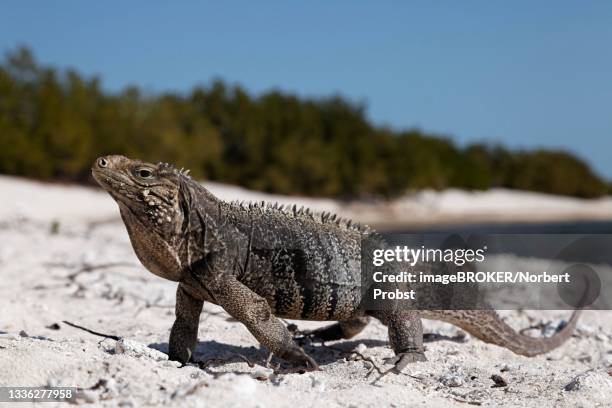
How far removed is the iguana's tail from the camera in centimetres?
568

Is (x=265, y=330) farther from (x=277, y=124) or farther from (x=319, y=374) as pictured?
(x=277, y=124)

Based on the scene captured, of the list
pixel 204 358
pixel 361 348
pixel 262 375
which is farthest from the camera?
pixel 361 348

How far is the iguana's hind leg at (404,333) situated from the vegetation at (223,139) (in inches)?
1343

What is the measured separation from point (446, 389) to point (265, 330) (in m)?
1.23

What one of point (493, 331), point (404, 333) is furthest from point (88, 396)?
point (493, 331)

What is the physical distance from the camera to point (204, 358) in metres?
5.25

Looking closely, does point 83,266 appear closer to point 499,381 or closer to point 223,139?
point 499,381

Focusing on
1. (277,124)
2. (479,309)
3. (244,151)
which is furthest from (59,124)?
(479,309)

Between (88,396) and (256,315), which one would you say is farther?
(256,315)

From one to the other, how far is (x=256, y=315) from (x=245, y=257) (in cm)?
42

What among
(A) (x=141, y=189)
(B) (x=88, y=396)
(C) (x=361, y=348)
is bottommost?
(C) (x=361, y=348)

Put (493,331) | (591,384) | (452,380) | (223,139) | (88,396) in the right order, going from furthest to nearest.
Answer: (223,139) → (493,331) → (452,380) → (591,384) → (88,396)

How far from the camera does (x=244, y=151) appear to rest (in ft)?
172

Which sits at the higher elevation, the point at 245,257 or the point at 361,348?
the point at 245,257
